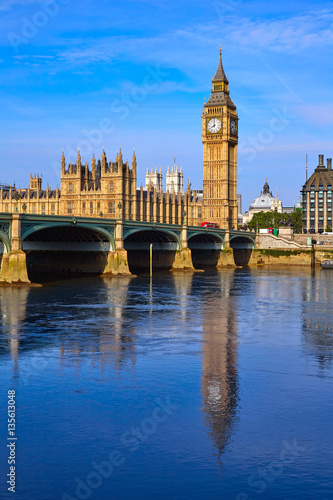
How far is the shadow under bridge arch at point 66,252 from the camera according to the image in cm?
8331

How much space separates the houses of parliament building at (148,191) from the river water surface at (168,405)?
240 ft

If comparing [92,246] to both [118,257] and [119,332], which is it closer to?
[118,257]

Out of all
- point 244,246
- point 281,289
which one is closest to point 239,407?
point 281,289

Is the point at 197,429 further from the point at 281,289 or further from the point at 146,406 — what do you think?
the point at 281,289

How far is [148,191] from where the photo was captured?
15725cm

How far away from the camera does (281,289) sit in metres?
71.2

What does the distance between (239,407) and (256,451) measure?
13.2 feet

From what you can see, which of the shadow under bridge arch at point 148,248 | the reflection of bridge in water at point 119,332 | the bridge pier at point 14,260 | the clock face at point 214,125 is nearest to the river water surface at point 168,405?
the reflection of bridge in water at point 119,332

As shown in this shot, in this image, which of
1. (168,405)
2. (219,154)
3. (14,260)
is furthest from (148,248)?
(219,154)

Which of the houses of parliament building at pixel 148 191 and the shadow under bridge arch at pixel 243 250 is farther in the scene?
the houses of parliament building at pixel 148 191

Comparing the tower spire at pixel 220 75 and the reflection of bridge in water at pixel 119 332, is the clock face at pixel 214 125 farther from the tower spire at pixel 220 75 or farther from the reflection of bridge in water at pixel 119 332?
the reflection of bridge in water at pixel 119 332

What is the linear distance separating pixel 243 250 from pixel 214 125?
54679mm

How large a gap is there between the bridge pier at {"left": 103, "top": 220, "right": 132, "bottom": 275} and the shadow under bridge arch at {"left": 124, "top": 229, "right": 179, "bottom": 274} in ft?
37.7

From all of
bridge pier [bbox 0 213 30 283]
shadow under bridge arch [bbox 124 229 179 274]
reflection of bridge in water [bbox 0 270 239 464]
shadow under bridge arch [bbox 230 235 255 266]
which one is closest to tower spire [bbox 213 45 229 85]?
shadow under bridge arch [bbox 230 235 255 266]
